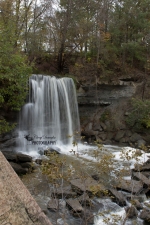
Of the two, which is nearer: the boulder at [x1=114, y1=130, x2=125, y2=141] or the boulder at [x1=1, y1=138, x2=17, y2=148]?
the boulder at [x1=1, y1=138, x2=17, y2=148]

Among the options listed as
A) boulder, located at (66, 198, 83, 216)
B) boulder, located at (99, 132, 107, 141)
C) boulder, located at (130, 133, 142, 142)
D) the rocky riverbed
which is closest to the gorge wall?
boulder, located at (99, 132, 107, 141)

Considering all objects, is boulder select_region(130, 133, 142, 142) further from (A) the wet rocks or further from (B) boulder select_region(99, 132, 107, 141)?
(A) the wet rocks

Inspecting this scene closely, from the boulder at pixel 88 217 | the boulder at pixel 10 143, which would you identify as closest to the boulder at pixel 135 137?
the boulder at pixel 10 143

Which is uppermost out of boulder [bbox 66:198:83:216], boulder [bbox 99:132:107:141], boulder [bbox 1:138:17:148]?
boulder [bbox 66:198:83:216]

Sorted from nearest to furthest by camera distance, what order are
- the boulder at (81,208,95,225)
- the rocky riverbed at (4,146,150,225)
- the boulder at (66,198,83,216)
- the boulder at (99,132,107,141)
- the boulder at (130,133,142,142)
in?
the boulder at (81,208,95,225) → the rocky riverbed at (4,146,150,225) → the boulder at (66,198,83,216) → the boulder at (130,133,142,142) → the boulder at (99,132,107,141)

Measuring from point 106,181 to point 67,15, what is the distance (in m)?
13.7

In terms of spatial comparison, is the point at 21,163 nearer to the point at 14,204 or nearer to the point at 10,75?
the point at 10,75

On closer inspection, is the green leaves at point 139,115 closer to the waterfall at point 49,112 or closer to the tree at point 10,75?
the waterfall at point 49,112

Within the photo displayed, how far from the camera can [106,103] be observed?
54.0ft

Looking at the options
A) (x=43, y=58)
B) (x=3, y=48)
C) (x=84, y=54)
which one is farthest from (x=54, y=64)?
(x=3, y=48)

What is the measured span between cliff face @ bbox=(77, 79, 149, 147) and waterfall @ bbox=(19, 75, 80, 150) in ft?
3.56

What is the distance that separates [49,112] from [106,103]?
15.5 ft

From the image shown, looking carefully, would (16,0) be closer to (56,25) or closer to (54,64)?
(56,25)

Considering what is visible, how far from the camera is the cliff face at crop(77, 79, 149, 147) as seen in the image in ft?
51.2
